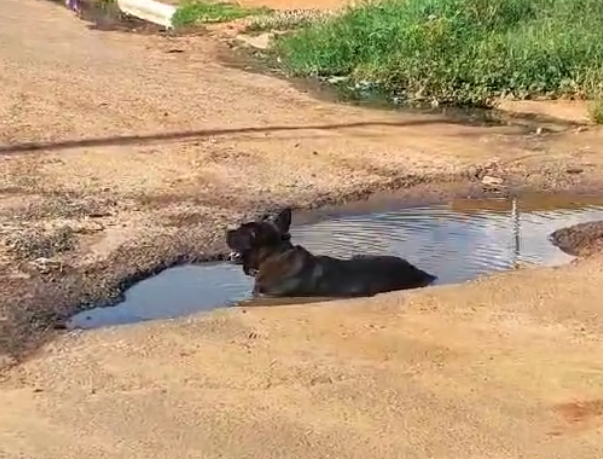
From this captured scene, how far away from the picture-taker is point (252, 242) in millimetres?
8445

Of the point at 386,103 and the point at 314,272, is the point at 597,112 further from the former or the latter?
the point at 314,272

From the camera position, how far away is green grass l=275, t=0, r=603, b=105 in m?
14.6

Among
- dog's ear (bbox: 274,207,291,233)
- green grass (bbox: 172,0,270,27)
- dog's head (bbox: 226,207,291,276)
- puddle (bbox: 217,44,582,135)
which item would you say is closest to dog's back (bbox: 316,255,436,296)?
dog's head (bbox: 226,207,291,276)

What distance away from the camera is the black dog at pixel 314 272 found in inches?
313

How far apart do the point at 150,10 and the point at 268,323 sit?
50.3ft

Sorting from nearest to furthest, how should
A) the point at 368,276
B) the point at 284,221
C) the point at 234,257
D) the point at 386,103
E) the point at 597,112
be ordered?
the point at 368,276
the point at 234,257
the point at 284,221
the point at 597,112
the point at 386,103

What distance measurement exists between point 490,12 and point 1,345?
10703mm

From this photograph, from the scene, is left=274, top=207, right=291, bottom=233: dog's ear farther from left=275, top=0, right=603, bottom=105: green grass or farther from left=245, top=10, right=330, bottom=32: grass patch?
left=245, top=10, right=330, bottom=32: grass patch

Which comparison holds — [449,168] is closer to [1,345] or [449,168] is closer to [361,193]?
[361,193]

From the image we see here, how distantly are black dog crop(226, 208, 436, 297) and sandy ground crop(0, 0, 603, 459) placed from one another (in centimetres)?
19

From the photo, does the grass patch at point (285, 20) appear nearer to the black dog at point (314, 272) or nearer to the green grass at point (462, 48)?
the green grass at point (462, 48)

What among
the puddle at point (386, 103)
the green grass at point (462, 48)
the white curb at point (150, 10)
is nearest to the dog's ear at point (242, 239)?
the puddle at point (386, 103)

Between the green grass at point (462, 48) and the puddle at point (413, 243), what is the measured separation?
4.28 m

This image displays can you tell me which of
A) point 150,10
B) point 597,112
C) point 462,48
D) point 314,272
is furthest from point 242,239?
point 150,10
